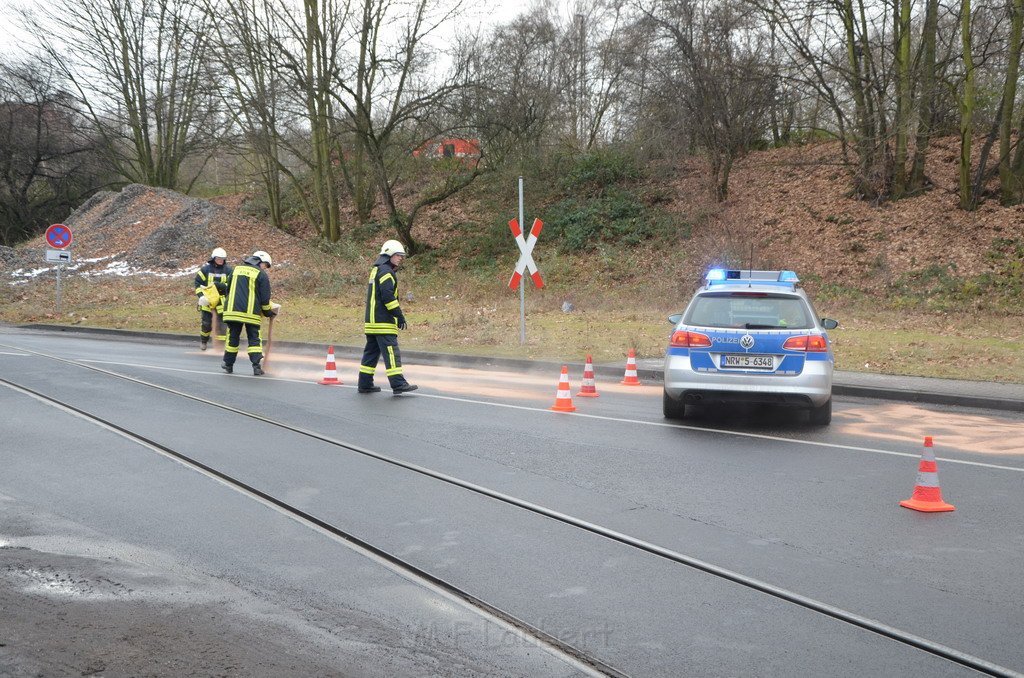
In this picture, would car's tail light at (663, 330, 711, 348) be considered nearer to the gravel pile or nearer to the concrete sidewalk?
the concrete sidewalk

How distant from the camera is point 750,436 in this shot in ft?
30.7

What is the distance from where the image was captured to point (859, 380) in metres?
13.6

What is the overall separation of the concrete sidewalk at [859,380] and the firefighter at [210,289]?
4.69 ft

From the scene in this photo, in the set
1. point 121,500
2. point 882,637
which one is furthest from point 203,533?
point 882,637

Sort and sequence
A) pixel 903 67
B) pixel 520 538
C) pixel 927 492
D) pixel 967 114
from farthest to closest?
pixel 903 67 < pixel 967 114 < pixel 927 492 < pixel 520 538

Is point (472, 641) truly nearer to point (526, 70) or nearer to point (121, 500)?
point (121, 500)

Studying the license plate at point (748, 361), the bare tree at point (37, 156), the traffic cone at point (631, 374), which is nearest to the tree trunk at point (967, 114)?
the traffic cone at point (631, 374)

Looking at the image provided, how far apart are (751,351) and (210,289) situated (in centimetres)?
1236

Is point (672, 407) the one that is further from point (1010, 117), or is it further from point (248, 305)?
point (1010, 117)

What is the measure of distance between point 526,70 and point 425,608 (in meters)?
34.7

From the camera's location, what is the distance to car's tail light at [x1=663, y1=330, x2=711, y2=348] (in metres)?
9.85

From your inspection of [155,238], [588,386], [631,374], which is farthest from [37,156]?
[588,386]

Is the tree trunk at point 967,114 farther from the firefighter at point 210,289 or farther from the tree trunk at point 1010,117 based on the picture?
the firefighter at point 210,289

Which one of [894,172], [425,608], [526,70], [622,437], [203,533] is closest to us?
[425,608]
